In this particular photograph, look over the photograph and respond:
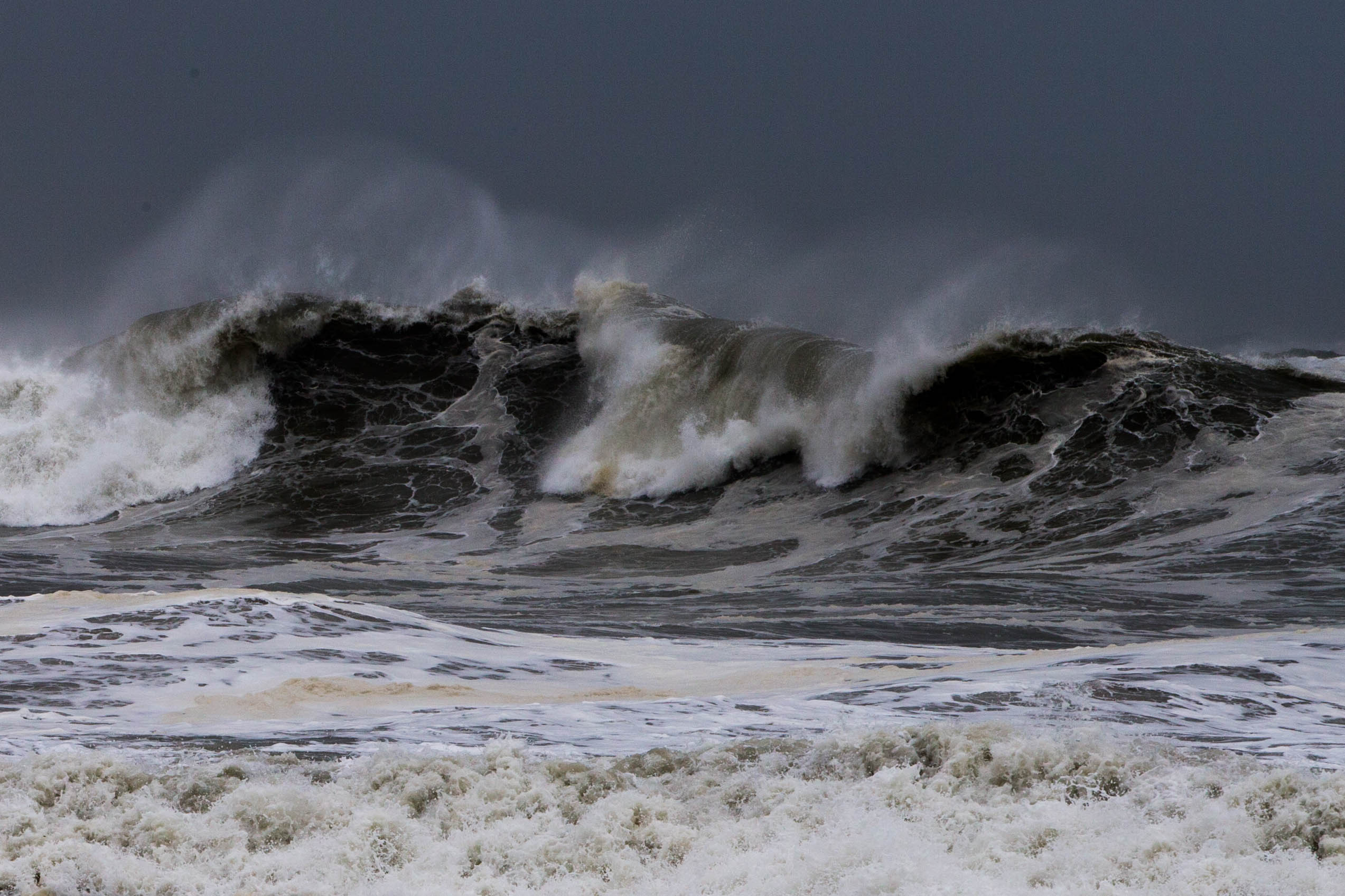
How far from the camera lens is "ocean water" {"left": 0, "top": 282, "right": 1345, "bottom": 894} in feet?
12.7

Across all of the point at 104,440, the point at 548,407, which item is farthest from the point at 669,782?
the point at 104,440

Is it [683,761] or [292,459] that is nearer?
[683,761]

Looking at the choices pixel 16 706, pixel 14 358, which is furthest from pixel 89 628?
pixel 14 358

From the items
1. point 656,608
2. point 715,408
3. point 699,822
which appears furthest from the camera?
point 715,408

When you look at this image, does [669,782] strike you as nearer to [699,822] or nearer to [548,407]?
[699,822]

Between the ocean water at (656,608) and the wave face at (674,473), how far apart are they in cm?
8

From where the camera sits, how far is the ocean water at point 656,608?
12.7 ft

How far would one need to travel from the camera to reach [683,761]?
15.3 ft

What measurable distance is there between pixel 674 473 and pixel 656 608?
788 cm

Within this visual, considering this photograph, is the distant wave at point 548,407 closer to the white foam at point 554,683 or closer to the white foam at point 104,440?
the white foam at point 104,440

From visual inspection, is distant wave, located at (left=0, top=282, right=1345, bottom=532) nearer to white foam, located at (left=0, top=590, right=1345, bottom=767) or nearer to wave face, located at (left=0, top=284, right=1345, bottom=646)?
wave face, located at (left=0, top=284, right=1345, bottom=646)

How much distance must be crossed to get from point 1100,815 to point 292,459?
1802 cm

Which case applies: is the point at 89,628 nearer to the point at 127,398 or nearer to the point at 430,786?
the point at 430,786

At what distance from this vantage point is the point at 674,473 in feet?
60.6
